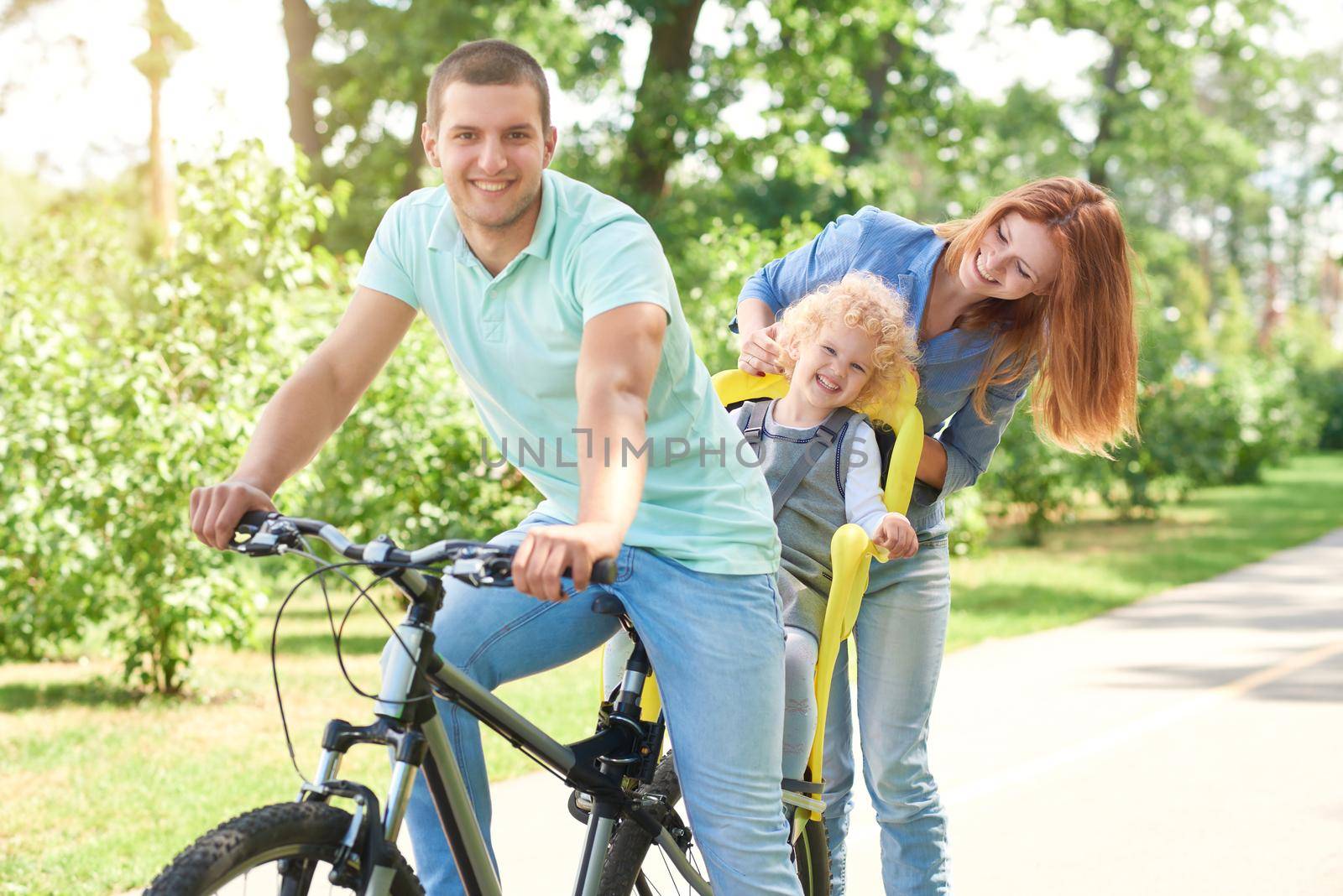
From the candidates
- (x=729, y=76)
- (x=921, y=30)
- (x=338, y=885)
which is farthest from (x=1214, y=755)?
(x=921, y=30)

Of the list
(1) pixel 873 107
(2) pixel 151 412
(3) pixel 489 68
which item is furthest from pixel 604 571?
(1) pixel 873 107

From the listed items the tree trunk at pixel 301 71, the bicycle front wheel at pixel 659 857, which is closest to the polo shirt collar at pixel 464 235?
the bicycle front wheel at pixel 659 857

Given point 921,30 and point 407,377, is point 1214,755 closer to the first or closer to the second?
point 407,377

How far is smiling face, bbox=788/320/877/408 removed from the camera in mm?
3141

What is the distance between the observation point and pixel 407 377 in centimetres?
825

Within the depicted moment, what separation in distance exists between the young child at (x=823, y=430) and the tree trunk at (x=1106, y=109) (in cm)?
2304

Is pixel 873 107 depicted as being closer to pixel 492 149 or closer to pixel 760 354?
pixel 760 354

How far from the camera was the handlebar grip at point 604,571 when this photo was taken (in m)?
2.07

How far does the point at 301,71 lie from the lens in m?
19.0

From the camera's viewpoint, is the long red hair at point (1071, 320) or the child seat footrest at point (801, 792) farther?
the long red hair at point (1071, 320)

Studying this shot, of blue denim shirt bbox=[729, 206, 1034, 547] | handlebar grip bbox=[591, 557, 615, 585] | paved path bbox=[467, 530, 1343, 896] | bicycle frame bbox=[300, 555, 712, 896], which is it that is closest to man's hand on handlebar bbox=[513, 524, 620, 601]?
handlebar grip bbox=[591, 557, 615, 585]

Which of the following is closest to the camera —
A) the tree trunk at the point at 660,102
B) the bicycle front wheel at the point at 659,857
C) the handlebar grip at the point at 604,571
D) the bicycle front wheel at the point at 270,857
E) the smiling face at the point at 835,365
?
the bicycle front wheel at the point at 270,857

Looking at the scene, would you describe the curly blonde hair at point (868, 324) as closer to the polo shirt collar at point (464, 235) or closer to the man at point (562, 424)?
the man at point (562, 424)

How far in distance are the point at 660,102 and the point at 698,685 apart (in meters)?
13.4
